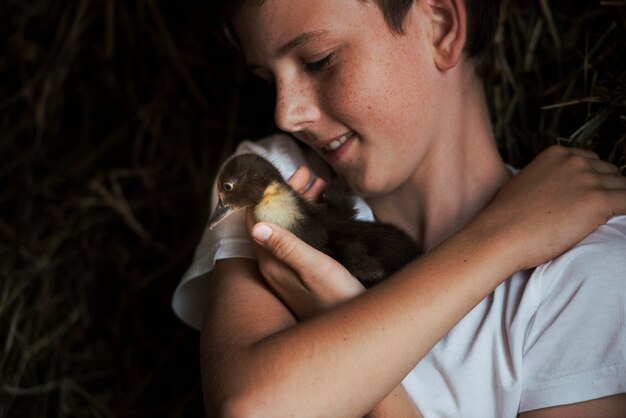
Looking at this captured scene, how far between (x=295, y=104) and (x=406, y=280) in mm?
412

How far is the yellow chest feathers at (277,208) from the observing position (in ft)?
4.76

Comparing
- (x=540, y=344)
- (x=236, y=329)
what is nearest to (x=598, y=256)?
(x=540, y=344)

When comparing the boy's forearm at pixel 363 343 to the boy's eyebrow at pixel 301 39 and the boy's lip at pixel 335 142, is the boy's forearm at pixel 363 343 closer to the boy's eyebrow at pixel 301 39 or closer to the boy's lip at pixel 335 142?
the boy's lip at pixel 335 142

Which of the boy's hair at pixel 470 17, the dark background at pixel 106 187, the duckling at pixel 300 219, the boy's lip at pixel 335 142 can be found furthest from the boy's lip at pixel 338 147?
the dark background at pixel 106 187

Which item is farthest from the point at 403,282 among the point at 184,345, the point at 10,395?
the point at 10,395

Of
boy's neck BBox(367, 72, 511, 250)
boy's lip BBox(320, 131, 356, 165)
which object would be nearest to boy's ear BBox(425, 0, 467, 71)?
boy's neck BBox(367, 72, 511, 250)

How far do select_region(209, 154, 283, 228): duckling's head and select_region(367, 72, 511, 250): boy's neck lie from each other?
40cm

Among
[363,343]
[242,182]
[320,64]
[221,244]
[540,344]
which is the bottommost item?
[540,344]

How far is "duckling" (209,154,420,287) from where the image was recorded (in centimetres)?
145

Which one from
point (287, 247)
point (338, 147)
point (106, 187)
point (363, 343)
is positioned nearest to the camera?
point (363, 343)

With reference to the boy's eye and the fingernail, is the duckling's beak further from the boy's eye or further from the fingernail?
the boy's eye

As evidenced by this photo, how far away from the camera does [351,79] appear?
4.68ft

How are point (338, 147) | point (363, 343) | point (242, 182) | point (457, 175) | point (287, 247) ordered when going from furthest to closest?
point (457, 175), point (338, 147), point (242, 182), point (287, 247), point (363, 343)

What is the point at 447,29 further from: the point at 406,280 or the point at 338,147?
the point at 406,280
